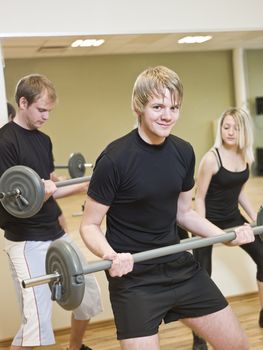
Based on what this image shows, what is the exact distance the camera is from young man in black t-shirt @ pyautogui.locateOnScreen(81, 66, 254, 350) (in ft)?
6.01

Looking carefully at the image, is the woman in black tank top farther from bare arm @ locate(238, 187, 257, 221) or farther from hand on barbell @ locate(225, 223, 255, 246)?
hand on barbell @ locate(225, 223, 255, 246)

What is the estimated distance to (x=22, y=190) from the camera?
2305 millimetres

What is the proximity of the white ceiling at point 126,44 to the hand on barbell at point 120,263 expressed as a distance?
5.78 feet

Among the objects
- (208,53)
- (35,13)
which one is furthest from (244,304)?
(35,13)

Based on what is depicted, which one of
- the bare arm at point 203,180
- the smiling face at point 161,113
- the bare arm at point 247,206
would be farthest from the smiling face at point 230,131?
the smiling face at point 161,113

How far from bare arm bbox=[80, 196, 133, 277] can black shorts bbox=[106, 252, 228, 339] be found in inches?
5.5

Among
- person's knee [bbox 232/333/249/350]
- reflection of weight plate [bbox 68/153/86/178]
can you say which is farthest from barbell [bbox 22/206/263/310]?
reflection of weight plate [bbox 68/153/86/178]

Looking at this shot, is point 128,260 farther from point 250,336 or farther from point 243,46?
point 243,46

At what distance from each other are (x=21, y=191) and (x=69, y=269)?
2.19 ft

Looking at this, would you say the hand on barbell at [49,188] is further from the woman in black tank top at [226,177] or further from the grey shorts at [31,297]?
the woman in black tank top at [226,177]

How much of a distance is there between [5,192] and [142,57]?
1510 millimetres

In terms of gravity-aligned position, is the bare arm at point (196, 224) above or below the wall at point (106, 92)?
below

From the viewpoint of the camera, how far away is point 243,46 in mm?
3621

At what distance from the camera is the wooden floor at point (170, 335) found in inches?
122
